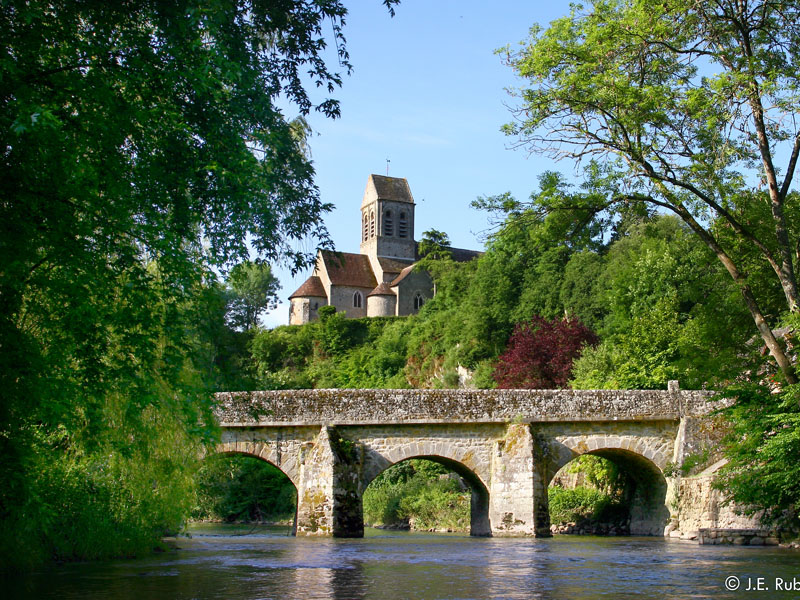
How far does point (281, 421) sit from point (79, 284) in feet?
45.2

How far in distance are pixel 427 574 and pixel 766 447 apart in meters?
6.24

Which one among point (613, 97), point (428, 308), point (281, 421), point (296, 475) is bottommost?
point (296, 475)

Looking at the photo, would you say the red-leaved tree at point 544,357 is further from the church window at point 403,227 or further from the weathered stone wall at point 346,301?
the church window at point 403,227

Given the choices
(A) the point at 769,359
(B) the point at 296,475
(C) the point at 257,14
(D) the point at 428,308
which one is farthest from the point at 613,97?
(D) the point at 428,308

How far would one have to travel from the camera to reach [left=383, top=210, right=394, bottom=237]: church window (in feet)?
229

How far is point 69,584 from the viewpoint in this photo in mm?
9812

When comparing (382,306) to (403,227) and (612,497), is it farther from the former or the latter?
(612,497)

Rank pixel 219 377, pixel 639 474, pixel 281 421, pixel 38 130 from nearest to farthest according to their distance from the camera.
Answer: pixel 38 130, pixel 219 377, pixel 281 421, pixel 639 474

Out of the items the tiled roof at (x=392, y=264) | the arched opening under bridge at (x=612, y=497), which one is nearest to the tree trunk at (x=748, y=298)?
the arched opening under bridge at (x=612, y=497)

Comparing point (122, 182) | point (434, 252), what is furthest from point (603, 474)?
point (434, 252)

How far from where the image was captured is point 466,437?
2105cm

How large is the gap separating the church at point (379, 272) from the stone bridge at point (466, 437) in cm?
3793

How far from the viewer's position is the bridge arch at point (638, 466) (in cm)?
2138

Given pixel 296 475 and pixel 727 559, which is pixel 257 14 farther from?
pixel 296 475
